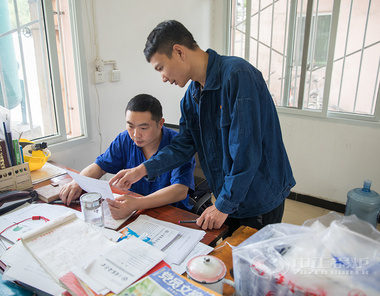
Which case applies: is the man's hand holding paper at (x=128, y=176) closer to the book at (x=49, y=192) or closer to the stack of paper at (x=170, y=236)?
the stack of paper at (x=170, y=236)

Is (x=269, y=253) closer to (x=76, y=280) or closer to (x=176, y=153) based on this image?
(x=76, y=280)

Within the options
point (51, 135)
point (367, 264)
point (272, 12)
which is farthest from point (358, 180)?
point (51, 135)

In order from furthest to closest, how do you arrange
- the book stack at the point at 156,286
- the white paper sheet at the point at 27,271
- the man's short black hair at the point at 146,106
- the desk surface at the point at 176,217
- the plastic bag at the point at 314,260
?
the man's short black hair at the point at 146,106
the desk surface at the point at 176,217
the white paper sheet at the point at 27,271
the book stack at the point at 156,286
the plastic bag at the point at 314,260

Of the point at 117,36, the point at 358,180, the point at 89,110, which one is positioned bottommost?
the point at 358,180

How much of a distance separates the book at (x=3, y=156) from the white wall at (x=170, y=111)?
54cm

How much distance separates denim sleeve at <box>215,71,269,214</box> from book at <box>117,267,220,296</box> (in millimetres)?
404

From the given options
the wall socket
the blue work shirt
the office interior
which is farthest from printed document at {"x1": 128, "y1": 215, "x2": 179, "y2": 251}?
the wall socket

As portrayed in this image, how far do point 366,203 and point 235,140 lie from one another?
2.10 metres

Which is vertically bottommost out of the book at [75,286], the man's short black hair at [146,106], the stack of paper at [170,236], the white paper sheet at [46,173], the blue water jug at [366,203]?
the blue water jug at [366,203]

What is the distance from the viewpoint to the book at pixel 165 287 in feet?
2.14

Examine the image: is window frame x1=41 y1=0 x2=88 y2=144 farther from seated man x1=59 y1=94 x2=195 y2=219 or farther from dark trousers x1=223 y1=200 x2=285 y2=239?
dark trousers x1=223 y1=200 x2=285 y2=239

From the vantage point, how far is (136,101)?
1560 mm

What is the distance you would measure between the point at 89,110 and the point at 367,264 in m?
2.01

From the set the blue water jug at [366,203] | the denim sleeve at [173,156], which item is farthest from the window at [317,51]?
the denim sleeve at [173,156]
